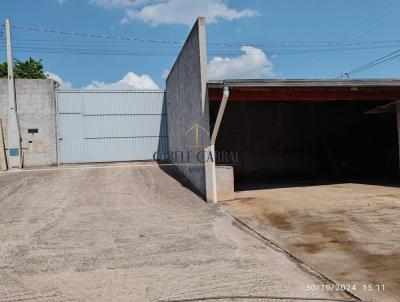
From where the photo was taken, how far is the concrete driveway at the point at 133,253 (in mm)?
5359

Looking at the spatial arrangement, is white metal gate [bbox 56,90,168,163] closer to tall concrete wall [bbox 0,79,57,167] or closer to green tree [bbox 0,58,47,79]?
tall concrete wall [bbox 0,79,57,167]

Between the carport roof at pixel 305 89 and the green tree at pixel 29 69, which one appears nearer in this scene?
the carport roof at pixel 305 89

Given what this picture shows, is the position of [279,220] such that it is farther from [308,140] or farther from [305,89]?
[308,140]

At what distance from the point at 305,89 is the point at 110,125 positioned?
11857 mm

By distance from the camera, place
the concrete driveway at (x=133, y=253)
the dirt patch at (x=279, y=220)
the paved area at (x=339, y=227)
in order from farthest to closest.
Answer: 1. the dirt patch at (x=279, y=220)
2. the paved area at (x=339, y=227)
3. the concrete driveway at (x=133, y=253)

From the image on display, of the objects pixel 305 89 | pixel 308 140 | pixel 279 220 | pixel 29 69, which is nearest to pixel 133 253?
pixel 279 220

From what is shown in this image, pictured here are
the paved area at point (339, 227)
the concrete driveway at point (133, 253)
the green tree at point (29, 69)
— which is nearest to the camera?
the concrete driveway at point (133, 253)

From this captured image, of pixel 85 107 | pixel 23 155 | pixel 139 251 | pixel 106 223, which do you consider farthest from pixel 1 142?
pixel 139 251

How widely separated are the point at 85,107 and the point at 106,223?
1209 centimetres

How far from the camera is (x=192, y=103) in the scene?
13.2m

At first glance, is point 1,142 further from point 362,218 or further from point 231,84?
point 362,218

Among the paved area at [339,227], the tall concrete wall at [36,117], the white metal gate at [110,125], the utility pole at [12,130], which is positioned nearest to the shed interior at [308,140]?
the paved area at [339,227]

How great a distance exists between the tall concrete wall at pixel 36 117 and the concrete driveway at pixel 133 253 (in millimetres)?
6397

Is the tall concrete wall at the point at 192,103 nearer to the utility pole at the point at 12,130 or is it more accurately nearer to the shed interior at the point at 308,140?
the shed interior at the point at 308,140
